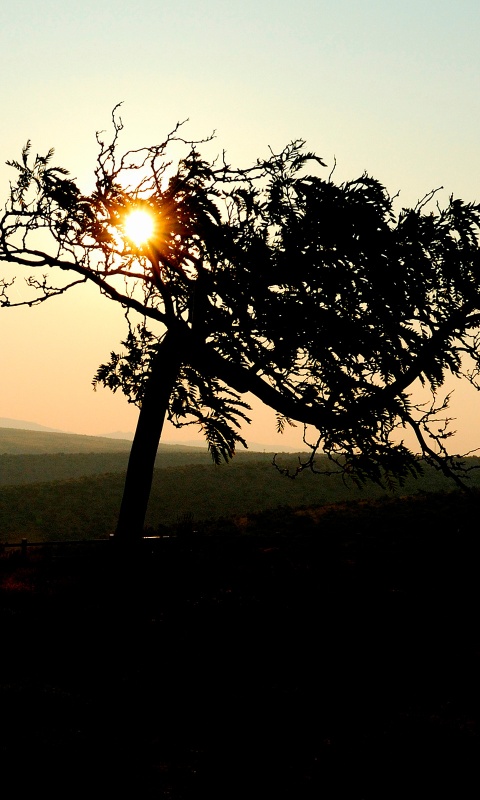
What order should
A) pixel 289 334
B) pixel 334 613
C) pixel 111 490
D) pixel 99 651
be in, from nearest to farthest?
pixel 289 334 < pixel 99 651 < pixel 334 613 < pixel 111 490

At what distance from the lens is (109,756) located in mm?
10258

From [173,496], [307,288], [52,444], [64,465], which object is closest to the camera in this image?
[307,288]

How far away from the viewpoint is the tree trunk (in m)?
18.3

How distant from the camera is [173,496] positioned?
55.8 m

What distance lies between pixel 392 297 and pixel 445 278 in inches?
77.9

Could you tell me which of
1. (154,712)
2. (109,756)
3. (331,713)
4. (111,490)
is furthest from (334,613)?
(111,490)

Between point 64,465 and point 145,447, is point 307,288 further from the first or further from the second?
point 64,465

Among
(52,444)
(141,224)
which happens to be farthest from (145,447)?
(52,444)

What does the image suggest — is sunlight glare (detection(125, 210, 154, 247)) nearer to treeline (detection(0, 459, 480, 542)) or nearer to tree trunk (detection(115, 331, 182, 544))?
tree trunk (detection(115, 331, 182, 544))

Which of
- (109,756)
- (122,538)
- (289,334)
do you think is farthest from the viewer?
(122,538)

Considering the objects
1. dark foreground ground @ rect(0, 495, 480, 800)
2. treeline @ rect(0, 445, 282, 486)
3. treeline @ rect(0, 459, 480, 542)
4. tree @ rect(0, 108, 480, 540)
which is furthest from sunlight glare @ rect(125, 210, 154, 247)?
treeline @ rect(0, 445, 282, 486)

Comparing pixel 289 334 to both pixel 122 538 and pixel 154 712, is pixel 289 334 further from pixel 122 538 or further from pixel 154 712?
pixel 122 538

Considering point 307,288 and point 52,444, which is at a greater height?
point 52,444

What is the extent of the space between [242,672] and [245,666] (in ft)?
0.97
